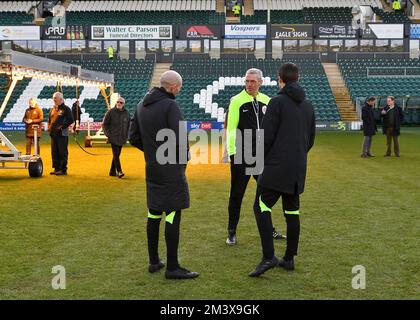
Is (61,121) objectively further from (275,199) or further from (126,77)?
(126,77)

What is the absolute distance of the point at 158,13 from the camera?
52.1 m

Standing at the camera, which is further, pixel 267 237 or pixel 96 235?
pixel 96 235

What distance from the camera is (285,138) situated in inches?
233

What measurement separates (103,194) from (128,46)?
34.8m

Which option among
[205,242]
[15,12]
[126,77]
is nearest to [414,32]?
[126,77]

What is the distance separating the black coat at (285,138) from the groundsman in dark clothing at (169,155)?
2.72 feet

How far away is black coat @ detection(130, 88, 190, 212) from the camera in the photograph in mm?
5785

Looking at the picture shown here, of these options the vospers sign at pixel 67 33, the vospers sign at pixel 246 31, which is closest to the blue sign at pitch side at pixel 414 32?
the vospers sign at pixel 246 31

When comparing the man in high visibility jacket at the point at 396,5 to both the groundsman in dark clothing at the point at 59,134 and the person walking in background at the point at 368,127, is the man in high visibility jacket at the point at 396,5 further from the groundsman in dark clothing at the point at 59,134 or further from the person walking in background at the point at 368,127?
the groundsman in dark clothing at the point at 59,134

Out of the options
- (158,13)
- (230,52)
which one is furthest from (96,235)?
(158,13)

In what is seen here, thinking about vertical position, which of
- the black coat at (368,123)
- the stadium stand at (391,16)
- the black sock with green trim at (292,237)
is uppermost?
the stadium stand at (391,16)

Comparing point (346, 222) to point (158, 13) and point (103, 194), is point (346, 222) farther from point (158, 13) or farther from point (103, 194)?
point (158, 13)

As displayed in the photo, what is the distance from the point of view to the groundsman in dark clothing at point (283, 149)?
5.91 meters
